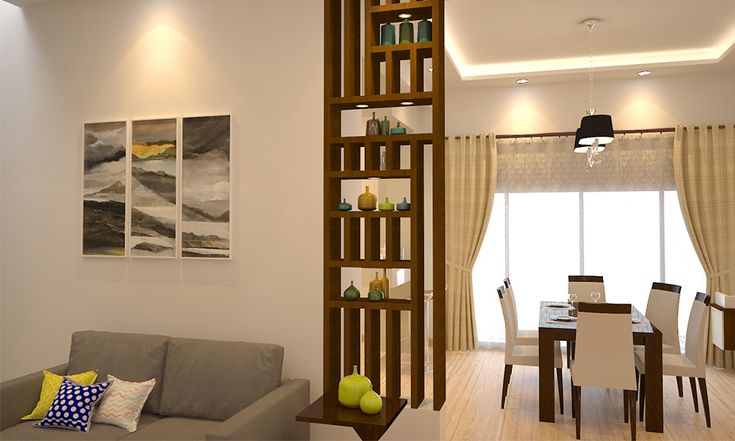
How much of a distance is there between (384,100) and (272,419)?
1670mm

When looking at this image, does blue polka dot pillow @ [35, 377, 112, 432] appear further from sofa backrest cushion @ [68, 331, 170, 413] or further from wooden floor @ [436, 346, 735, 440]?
wooden floor @ [436, 346, 735, 440]

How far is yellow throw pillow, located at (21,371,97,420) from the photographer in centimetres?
318


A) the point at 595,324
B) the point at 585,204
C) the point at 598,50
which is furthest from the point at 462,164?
the point at 595,324

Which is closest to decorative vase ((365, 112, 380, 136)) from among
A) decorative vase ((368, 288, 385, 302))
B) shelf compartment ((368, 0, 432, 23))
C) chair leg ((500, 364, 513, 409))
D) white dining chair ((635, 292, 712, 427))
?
shelf compartment ((368, 0, 432, 23))

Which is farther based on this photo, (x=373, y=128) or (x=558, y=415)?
(x=558, y=415)

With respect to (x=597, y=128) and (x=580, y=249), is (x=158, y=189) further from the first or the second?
(x=580, y=249)

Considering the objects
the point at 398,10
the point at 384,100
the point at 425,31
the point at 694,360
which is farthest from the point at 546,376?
the point at 398,10

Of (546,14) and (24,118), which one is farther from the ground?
(546,14)

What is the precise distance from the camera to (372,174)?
280 centimetres

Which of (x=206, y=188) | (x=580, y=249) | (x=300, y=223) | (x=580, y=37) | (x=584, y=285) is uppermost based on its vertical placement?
(x=580, y=37)

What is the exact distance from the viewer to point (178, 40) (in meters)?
3.79

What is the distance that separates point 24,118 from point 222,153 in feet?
5.55

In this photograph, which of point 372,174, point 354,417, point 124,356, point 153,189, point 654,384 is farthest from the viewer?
point 654,384

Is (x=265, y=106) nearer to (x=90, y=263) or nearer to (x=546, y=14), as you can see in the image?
(x=90, y=263)
